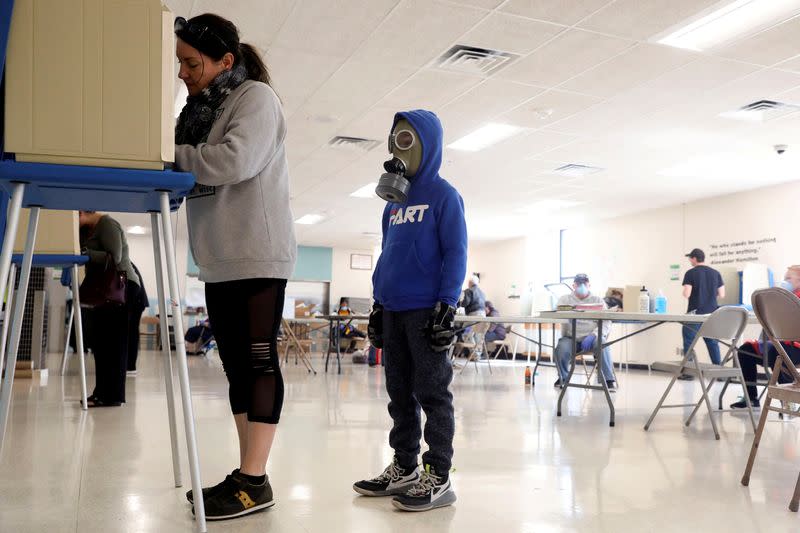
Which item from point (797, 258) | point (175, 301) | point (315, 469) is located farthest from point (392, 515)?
point (797, 258)

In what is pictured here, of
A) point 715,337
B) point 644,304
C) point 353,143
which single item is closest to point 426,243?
point 715,337

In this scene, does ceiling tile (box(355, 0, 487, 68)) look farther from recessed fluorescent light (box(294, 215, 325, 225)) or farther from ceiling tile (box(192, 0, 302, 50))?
recessed fluorescent light (box(294, 215, 325, 225))

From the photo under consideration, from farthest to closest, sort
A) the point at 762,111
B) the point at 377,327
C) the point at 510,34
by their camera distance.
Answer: the point at 762,111, the point at 510,34, the point at 377,327

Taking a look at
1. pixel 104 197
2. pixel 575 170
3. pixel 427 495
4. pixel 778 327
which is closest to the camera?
pixel 104 197

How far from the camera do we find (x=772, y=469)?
114 inches

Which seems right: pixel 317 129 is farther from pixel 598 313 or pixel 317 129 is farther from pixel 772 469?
pixel 772 469

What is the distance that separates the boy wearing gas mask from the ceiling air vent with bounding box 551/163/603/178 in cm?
659

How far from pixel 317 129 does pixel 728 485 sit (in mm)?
5366

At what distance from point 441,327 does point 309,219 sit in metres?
11.4

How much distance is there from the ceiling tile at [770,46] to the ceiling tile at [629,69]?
11.4 inches

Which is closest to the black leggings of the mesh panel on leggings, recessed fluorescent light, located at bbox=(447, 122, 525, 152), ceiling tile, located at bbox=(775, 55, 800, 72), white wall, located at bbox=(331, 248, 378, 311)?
the mesh panel on leggings

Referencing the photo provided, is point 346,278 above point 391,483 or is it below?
above

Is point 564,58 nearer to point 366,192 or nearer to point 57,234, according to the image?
point 57,234

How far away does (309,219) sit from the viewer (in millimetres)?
13266
